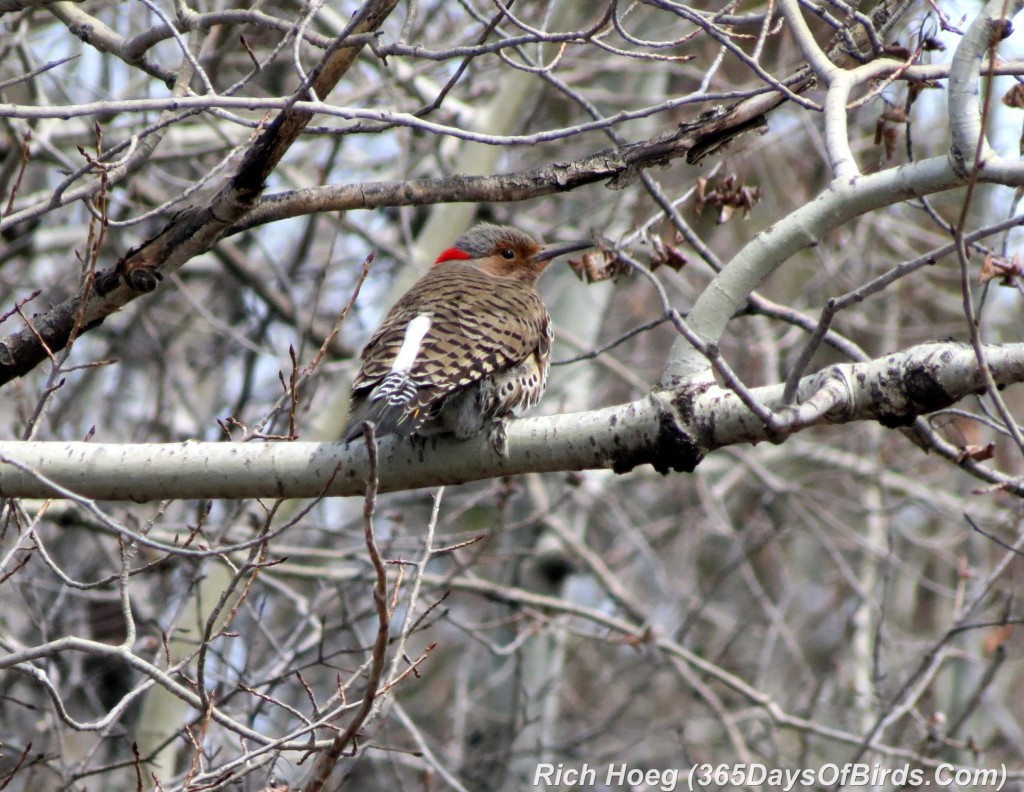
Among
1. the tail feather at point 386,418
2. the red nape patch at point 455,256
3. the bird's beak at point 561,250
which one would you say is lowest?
the tail feather at point 386,418

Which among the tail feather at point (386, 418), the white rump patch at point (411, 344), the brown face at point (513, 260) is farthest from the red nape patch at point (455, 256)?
the tail feather at point (386, 418)

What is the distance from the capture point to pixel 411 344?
14.1 ft

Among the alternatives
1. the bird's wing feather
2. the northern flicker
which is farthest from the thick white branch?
the bird's wing feather

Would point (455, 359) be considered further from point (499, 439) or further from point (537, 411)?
point (537, 411)

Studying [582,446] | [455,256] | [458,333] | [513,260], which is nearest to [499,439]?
[582,446]

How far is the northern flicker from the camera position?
387cm

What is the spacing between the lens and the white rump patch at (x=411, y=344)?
13.5 feet

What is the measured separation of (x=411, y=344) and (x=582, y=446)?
45.8 inches

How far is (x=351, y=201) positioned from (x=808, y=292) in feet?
22.6

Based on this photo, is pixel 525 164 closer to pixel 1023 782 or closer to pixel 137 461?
pixel 1023 782

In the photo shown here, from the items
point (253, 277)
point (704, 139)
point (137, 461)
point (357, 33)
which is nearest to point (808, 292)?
point (253, 277)

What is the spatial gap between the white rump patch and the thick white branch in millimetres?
740

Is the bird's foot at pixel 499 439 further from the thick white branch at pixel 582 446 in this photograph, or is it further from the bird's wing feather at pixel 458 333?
the bird's wing feather at pixel 458 333

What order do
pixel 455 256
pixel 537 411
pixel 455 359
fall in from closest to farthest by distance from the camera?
pixel 455 359 < pixel 455 256 < pixel 537 411
